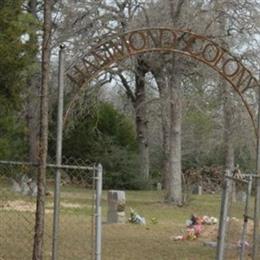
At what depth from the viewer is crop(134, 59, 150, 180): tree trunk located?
1253 inches

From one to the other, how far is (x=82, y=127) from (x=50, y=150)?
272 centimetres

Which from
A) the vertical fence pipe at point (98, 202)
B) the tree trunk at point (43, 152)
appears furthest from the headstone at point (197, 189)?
the tree trunk at point (43, 152)

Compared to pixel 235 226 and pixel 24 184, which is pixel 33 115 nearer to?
pixel 24 184

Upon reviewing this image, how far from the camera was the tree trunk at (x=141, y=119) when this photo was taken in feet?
104

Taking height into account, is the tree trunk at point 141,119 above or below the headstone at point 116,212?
above

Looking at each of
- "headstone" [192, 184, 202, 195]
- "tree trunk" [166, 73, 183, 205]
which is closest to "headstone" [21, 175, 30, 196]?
"tree trunk" [166, 73, 183, 205]

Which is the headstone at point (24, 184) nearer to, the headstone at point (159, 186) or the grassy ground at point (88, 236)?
Result: the grassy ground at point (88, 236)

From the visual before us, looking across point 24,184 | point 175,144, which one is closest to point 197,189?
point 175,144

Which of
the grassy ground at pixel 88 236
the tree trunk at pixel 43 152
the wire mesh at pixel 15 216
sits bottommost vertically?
the grassy ground at pixel 88 236

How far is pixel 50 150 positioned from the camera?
35.7 metres

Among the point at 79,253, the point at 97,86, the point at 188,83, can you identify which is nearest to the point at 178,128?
the point at 188,83

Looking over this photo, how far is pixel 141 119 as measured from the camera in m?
35.8

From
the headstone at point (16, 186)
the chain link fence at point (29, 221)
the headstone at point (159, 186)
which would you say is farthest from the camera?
the headstone at point (159, 186)

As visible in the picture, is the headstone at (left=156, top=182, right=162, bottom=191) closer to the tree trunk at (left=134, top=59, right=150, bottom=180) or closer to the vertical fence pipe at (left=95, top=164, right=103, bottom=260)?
the tree trunk at (left=134, top=59, right=150, bottom=180)
